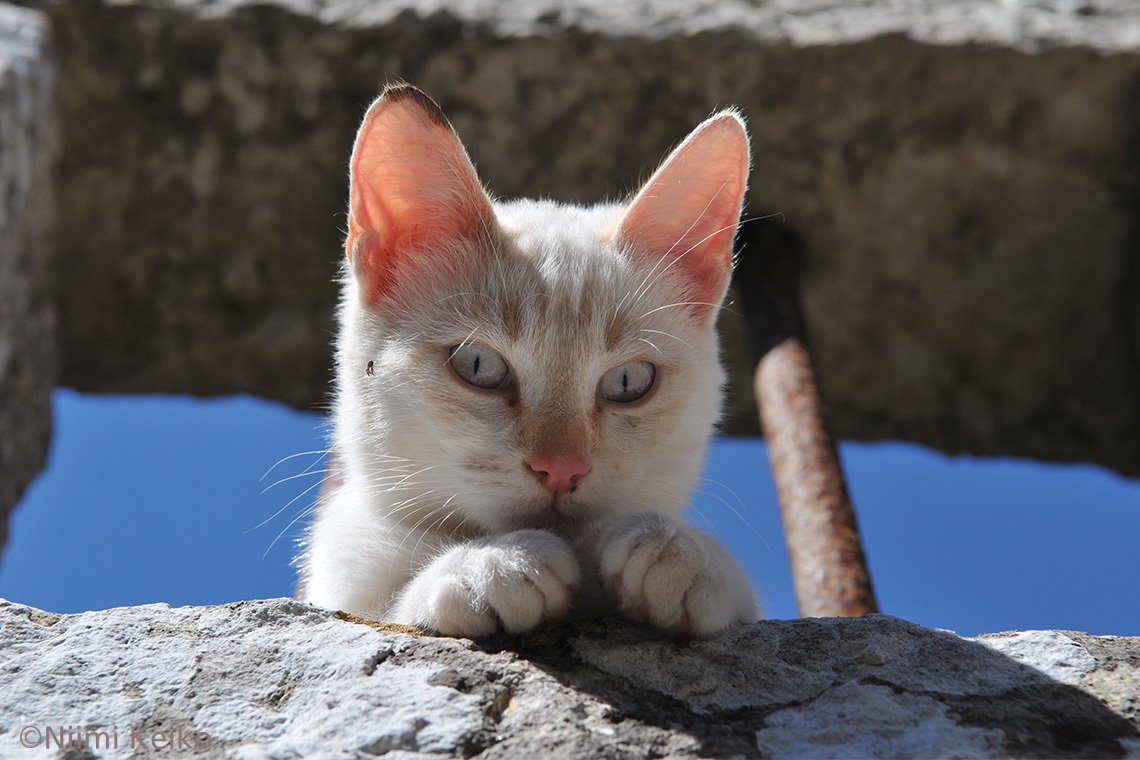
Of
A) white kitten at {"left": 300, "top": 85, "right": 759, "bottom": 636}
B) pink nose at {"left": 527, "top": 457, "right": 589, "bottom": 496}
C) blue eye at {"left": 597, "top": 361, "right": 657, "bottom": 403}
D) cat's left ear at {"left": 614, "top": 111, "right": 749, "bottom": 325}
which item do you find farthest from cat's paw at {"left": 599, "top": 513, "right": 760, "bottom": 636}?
cat's left ear at {"left": 614, "top": 111, "right": 749, "bottom": 325}


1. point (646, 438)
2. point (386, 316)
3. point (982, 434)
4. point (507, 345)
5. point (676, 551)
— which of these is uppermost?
point (982, 434)

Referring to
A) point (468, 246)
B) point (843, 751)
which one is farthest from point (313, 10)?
point (843, 751)

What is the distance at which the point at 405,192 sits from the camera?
190cm

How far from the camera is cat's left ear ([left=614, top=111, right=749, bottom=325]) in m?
1.89

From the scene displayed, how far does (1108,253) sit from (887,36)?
96cm

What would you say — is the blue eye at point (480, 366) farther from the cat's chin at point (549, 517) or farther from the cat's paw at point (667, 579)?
the cat's paw at point (667, 579)

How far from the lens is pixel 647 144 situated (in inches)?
125

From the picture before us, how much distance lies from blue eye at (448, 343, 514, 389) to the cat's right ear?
0.25m

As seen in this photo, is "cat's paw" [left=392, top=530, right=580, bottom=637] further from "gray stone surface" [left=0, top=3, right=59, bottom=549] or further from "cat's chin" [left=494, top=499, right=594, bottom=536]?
"gray stone surface" [left=0, top=3, right=59, bottom=549]

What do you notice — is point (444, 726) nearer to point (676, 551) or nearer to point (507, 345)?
point (676, 551)

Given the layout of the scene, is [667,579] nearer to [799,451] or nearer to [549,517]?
[549,517]

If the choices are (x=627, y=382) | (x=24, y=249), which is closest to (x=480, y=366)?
(x=627, y=382)

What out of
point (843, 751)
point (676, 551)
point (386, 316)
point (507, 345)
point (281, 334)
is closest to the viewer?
point (843, 751)

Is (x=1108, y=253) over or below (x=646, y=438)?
over
